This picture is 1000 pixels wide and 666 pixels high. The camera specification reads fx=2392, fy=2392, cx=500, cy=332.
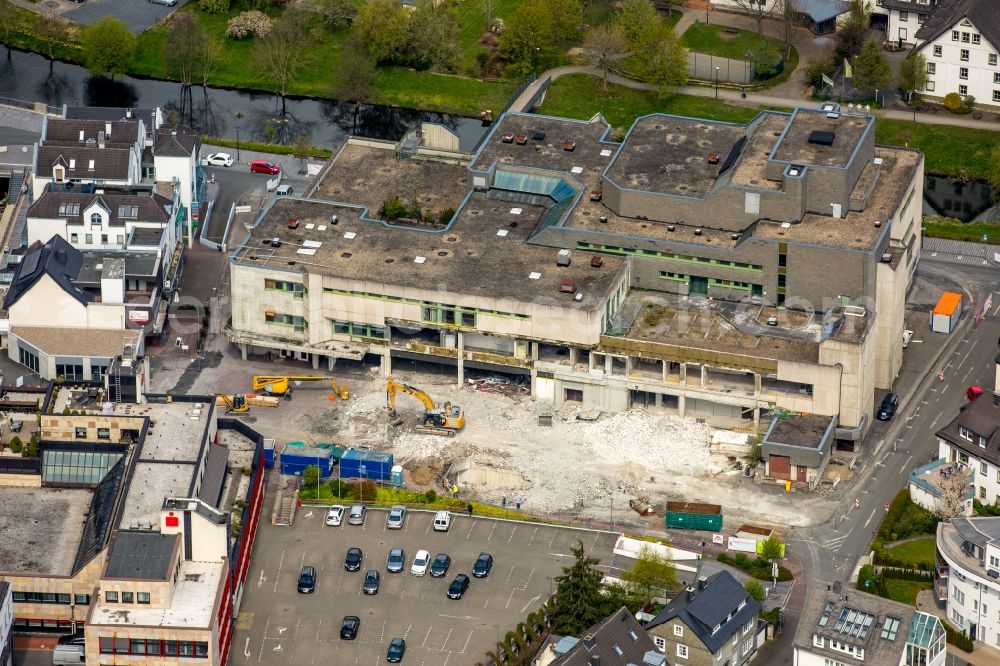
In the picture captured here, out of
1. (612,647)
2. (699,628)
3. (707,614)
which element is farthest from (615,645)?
(707,614)

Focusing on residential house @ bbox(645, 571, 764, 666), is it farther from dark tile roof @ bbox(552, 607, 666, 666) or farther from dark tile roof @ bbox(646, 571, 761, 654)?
dark tile roof @ bbox(552, 607, 666, 666)

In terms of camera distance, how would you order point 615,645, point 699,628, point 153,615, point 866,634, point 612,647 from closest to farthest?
point 612,647
point 615,645
point 866,634
point 699,628
point 153,615

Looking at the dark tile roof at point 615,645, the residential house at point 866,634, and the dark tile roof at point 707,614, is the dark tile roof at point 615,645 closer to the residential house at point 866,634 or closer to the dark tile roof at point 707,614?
the dark tile roof at point 707,614

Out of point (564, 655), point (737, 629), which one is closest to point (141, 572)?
point (564, 655)

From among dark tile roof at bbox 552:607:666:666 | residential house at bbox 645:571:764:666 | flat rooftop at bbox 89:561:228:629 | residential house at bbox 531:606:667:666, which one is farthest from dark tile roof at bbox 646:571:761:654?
flat rooftop at bbox 89:561:228:629

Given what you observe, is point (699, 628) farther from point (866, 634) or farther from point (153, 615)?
point (153, 615)
